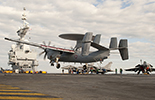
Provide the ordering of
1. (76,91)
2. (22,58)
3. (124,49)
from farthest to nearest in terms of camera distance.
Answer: (22,58), (124,49), (76,91)

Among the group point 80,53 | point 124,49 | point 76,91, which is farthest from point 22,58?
point 76,91

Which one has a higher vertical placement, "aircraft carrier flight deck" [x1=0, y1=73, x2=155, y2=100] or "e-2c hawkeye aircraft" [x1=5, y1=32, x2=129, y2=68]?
"e-2c hawkeye aircraft" [x1=5, y1=32, x2=129, y2=68]

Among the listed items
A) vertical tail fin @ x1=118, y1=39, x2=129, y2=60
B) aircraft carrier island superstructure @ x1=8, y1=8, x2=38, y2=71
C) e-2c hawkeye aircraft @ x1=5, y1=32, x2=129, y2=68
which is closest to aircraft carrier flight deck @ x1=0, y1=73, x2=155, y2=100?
e-2c hawkeye aircraft @ x1=5, y1=32, x2=129, y2=68

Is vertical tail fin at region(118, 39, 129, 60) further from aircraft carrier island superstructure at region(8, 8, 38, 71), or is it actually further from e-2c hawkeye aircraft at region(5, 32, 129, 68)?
aircraft carrier island superstructure at region(8, 8, 38, 71)

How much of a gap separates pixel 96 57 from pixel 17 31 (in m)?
67.4

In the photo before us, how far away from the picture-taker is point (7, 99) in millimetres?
6441

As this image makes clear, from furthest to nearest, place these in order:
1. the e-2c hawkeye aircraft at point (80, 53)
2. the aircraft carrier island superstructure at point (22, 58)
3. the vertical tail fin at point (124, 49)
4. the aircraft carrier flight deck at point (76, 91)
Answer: the aircraft carrier island superstructure at point (22, 58) < the vertical tail fin at point (124, 49) < the e-2c hawkeye aircraft at point (80, 53) < the aircraft carrier flight deck at point (76, 91)

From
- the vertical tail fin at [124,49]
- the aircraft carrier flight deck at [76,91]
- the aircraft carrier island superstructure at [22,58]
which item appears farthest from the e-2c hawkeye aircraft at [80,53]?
the aircraft carrier island superstructure at [22,58]

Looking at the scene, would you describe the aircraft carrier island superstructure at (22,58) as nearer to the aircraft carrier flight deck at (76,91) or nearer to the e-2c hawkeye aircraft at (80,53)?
the e-2c hawkeye aircraft at (80,53)

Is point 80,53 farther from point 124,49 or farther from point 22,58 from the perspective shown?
point 22,58

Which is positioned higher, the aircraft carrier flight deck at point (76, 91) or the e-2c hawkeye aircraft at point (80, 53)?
the e-2c hawkeye aircraft at point (80, 53)

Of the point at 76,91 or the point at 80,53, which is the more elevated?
the point at 80,53

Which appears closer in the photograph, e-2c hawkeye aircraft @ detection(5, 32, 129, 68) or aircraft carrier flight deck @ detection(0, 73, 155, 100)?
aircraft carrier flight deck @ detection(0, 73, 155, 100)

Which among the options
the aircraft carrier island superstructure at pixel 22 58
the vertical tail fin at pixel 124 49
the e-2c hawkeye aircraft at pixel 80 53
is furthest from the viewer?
the aircraft carrier island superstructure at pixel 22 58
